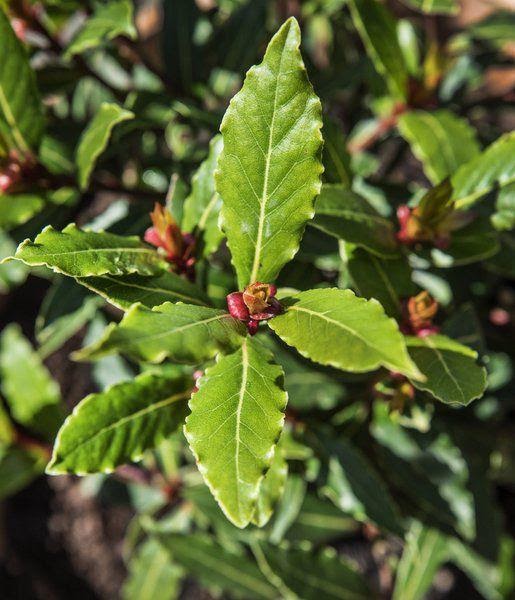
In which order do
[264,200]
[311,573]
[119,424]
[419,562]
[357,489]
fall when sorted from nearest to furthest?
[264,200] → [119,424] → [357,489] → [311,573] → [419,562]

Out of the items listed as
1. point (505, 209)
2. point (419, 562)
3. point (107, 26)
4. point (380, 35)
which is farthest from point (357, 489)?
point (107, 26)

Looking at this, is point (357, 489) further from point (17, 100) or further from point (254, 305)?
point (17, 100)

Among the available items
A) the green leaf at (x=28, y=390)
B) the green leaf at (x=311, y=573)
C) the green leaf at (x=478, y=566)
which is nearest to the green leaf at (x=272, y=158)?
the green leaf at (x=311, y=573)

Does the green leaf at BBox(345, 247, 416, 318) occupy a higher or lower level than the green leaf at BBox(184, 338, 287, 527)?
lower

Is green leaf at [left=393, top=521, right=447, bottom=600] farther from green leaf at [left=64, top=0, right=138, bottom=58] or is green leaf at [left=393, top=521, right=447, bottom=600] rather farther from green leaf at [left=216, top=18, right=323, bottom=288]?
green leaf at [left=64, top=0, right=138, bottom=58]

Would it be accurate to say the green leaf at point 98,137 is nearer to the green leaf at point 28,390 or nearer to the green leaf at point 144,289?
the green leaf at point 144,289

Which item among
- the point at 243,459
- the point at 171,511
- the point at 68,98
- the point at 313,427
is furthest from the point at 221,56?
the point at 171,511

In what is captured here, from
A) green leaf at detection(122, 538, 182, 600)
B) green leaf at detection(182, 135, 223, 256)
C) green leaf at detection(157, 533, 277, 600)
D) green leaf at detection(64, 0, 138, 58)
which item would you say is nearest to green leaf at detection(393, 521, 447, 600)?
green leaf at detection(157, 533, 277, 600)
